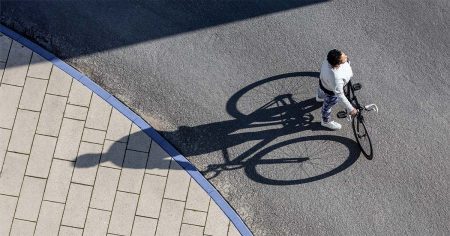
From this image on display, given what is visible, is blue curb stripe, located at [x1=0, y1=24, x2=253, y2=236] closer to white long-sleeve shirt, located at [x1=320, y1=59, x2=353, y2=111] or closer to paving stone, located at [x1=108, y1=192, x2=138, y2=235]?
paving stone, located at [x1=108, y1=192, x2=138, y2=235]

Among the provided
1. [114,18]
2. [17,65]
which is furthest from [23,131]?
[114,18]

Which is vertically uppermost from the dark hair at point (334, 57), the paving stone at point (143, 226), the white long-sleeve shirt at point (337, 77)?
the dark hair at point (334, 57)

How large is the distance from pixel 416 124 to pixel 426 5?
1.98 meters

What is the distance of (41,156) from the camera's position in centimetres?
811

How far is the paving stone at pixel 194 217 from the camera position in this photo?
7.86 metres

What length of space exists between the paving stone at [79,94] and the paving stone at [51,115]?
0.14 meters

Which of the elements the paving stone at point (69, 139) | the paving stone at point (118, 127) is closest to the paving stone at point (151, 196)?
the paving stone at point (118, 127)

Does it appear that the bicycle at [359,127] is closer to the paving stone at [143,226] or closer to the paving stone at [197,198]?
the paving stone at [197,198]

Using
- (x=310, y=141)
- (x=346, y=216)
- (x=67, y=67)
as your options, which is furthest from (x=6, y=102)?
(x=346, y=216)

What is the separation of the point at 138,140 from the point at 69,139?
1.05 m

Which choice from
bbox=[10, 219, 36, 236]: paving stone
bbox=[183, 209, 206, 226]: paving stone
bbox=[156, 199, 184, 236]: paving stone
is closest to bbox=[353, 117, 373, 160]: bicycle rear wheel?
bbox=[183, 209, 206, 226]: paving stone

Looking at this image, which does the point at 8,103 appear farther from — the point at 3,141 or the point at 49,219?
the point at 49,219

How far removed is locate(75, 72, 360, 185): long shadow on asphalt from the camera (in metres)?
8.11

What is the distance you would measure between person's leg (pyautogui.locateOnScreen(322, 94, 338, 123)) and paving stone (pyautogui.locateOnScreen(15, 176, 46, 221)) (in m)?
4.29
